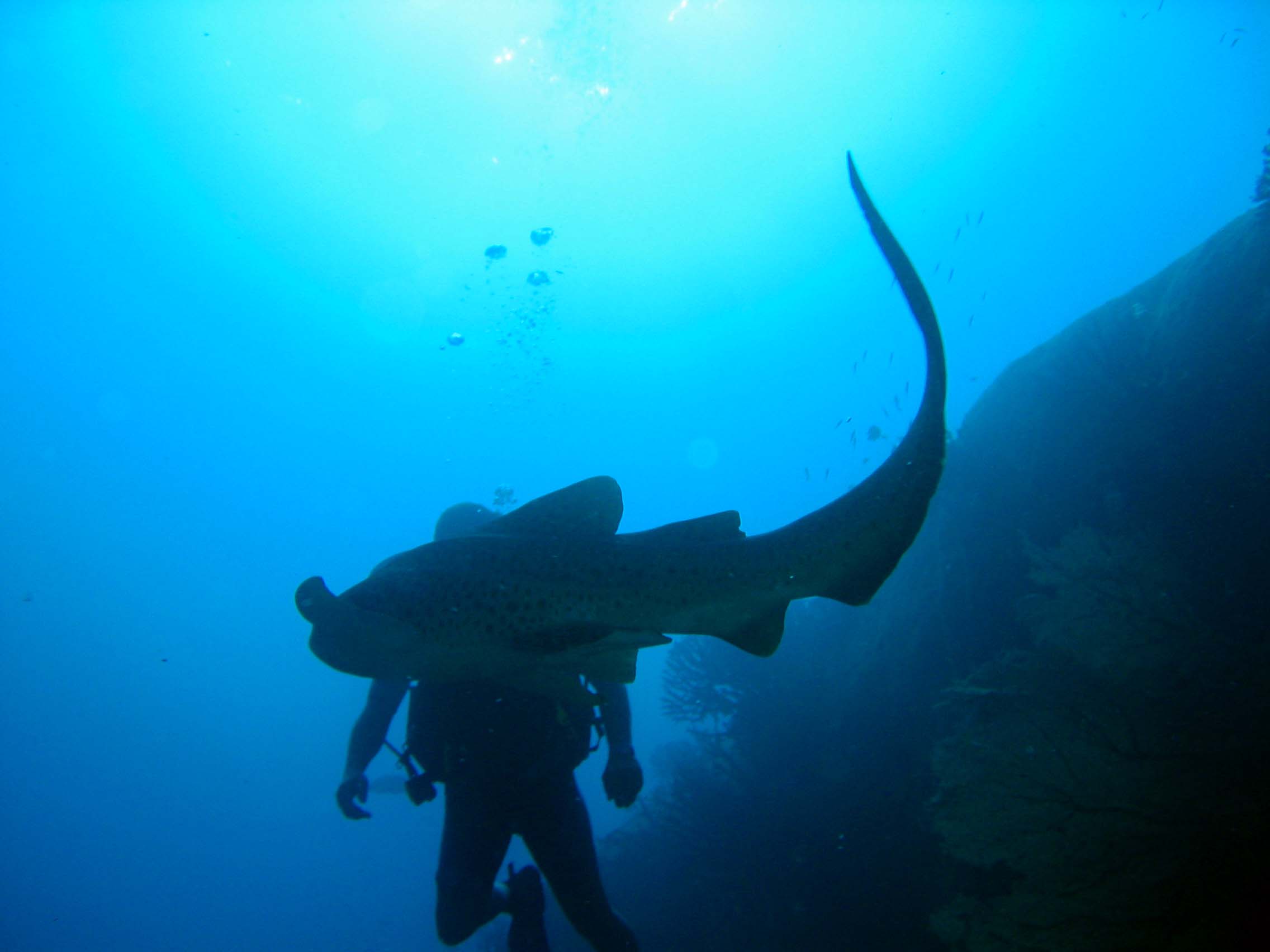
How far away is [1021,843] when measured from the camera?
15.2 ft

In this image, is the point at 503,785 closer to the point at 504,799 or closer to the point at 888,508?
the point at 504,799

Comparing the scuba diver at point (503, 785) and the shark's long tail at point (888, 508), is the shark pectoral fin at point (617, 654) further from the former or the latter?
the scuba diver at point (503, 785)

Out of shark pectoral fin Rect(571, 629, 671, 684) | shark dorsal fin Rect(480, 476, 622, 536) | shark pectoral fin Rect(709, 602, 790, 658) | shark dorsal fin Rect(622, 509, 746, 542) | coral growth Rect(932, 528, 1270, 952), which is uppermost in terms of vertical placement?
shark dorsal fin Rect(480, 476, 622, 536)

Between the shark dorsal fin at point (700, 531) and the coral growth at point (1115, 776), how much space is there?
4769mm

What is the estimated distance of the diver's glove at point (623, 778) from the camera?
13.1 feet

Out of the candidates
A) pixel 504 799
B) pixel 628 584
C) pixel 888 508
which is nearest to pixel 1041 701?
pixel 504 799

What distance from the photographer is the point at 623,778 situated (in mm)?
3994

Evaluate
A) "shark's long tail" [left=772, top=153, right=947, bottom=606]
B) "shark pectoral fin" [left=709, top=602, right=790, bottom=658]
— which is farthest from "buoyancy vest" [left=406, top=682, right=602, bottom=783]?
"shark's long tail" [left=772, top=153, right=947, bottom=606]

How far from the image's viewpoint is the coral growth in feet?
13.2

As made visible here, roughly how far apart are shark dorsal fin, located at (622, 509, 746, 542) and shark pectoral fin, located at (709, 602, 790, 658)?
0.29m

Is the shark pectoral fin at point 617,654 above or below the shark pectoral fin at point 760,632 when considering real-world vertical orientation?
above

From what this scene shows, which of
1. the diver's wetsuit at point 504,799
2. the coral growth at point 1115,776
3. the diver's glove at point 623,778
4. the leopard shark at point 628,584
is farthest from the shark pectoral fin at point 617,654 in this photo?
the coral growth at point 1115,776

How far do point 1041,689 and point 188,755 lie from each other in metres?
128

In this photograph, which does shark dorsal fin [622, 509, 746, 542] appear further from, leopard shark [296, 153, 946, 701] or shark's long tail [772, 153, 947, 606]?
shark's long tail [772, 153, 947, 606]
